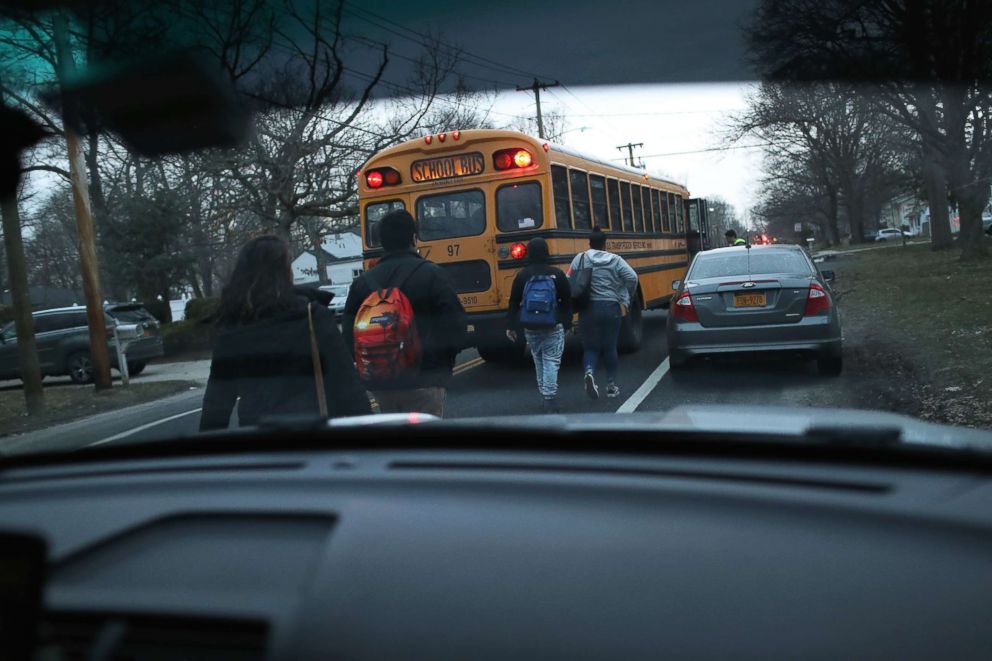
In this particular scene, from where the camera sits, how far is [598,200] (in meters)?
13.3

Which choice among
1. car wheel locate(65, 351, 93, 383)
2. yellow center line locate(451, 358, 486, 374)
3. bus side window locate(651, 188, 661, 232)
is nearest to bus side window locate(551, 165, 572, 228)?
yellow center line locate(451, 358, 486, 374)

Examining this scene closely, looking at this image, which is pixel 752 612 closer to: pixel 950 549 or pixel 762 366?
pixel 950 549

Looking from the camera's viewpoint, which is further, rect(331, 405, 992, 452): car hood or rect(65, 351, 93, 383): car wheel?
rect(65, 351, 93, 383): car wheel

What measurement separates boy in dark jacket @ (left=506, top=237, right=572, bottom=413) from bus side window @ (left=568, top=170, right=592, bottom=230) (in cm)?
367

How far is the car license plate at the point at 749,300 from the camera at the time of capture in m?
9.66

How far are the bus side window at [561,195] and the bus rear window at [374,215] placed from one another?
209cm

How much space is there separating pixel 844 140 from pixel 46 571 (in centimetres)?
4113

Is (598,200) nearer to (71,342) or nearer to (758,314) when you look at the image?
(758,314)

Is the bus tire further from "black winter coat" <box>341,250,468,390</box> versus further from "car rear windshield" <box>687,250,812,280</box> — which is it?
"black winter coat" <box>341,250,468,390</box>

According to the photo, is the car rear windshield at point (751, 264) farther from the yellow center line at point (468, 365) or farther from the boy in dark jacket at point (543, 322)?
the yellow center line at point (468, 365)

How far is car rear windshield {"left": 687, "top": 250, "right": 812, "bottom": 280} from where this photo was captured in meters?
9.98

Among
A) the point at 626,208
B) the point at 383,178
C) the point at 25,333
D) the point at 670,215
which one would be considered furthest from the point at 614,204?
the point at 25,333

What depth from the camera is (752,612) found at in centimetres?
128

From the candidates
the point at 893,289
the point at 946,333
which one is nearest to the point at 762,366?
the point at 946,333
